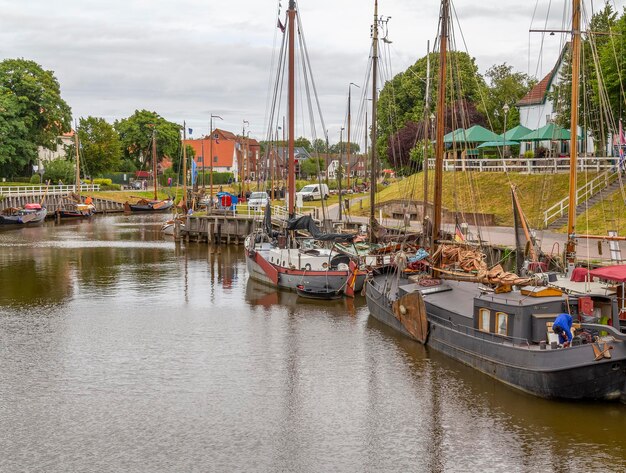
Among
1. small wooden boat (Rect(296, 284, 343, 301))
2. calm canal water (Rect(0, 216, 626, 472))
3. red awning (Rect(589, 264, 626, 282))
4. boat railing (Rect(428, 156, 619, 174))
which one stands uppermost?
boat railing (Rect(428, 156, 619, 174))

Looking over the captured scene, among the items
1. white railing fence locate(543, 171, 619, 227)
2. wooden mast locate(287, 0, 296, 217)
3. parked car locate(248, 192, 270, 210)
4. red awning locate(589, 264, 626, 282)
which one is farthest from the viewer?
parked car locate(248, 192, 270, 210)

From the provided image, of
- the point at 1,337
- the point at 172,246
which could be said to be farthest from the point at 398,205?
the point at 1,337

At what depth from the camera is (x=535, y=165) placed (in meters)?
65.4

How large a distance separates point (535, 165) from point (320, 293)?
2896 cm

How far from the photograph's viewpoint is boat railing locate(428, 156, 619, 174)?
2229 inches

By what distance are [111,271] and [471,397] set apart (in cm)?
3660

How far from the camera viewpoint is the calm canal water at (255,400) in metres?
22.8

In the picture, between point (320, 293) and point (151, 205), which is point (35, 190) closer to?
point (151, 205)

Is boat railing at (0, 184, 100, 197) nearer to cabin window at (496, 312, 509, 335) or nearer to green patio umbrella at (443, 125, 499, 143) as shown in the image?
green patio umbrella at (443, 125, 499, 143)

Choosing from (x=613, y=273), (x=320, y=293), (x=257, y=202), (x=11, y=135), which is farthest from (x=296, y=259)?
(x=11, y=135)

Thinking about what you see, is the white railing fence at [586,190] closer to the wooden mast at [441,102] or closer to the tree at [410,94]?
the wooden mast at [441,102]

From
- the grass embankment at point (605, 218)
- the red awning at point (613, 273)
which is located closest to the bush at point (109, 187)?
the grass embankment at point (605, 218)

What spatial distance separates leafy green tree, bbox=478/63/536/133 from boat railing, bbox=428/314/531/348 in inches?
2785

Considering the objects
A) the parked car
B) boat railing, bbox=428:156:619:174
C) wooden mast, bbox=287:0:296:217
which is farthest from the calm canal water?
the parked car
